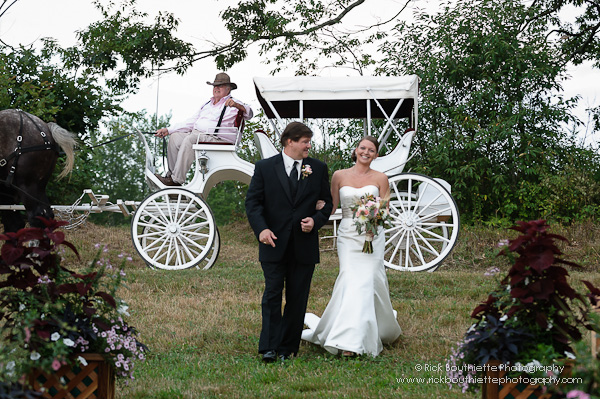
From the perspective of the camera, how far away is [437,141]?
43.4ft

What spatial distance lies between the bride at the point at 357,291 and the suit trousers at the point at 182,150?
363 centimetres

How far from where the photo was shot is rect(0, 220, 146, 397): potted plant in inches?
124

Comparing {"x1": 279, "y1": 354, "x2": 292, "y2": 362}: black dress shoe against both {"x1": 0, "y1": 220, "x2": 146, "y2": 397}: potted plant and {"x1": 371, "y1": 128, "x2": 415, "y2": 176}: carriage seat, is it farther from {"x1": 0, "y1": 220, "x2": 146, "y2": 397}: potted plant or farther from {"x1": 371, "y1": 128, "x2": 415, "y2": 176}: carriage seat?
{"x1": 371, "y1": 128, "x2": 415, "y2": 176}: carriage seat

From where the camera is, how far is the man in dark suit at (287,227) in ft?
17.3

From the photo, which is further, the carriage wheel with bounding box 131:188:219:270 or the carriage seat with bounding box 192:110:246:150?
the carriage seat with bounding box 192:110:246:150

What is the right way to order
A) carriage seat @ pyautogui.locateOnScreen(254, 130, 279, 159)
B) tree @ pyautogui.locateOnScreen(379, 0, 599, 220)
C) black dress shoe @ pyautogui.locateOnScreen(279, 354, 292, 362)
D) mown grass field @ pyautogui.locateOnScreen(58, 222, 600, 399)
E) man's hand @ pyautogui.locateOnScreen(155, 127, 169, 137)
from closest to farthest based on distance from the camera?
1. mown grass field @ pyautogui.locateOnScreen(58, 222, 600, 399)
2. black dress shoe @ pyautogui.locateOnScreen(279, 354, 292, 362)
3. carriage seat @ pyautogui.locateOnScreen(254, 130, 279, 159)
4. man's hand @ pyautogui.locateOnScreen(155, 127, 169, 137)
5. tree @ pyautogui.locateOnScreen(379, 0, 599, 220)

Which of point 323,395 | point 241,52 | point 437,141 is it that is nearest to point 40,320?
point 323,395

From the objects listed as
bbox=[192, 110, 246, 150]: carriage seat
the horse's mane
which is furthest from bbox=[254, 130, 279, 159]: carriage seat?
the horse's mane

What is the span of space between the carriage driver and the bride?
3485mm

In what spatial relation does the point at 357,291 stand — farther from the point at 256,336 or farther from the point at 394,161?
the point at 394,161

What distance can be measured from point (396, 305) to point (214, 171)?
10.9 feet

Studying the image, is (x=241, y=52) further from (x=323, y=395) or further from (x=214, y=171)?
(x=323, y=395)

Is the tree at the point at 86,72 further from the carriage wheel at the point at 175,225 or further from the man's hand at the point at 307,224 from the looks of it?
the man's hand at the point at 307,224

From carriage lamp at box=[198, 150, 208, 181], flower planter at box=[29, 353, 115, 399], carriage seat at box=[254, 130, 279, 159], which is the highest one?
carriage seat at box=[254, 130, 279, 159]
